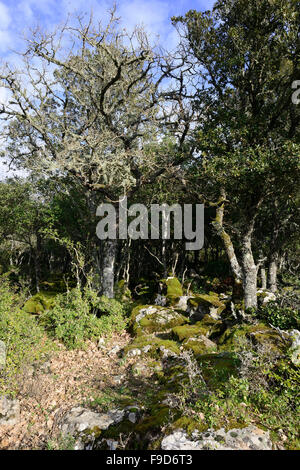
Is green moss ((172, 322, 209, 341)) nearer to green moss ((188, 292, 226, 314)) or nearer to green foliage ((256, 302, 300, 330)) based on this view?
green moss ((188, 292, 226, 314))

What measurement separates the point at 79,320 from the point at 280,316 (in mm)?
6762

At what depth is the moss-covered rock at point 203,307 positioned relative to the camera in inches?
427

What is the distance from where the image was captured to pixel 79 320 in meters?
9.70

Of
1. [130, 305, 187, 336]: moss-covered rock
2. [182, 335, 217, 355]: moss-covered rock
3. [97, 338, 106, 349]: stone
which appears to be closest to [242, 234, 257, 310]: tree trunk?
[182, 335, 217, 355]: moss-covered rock

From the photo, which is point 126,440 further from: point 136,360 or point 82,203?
point 82,203

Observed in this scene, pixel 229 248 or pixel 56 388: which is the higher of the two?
pixel 229 248

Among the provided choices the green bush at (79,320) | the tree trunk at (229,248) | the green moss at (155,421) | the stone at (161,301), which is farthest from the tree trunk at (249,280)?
the green moss at (155,421)

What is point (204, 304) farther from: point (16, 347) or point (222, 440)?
point (222, 440)

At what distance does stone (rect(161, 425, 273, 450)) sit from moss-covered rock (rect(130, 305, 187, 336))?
6794 millimetres

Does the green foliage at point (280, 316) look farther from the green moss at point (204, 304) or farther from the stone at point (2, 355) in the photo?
the stone at point (2, 355)

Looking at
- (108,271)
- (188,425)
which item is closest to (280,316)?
(188,425)

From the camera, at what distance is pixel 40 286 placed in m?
18.8

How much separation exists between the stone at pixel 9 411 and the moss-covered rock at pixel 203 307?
7136mm

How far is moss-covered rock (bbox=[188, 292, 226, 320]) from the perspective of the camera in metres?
10.8
